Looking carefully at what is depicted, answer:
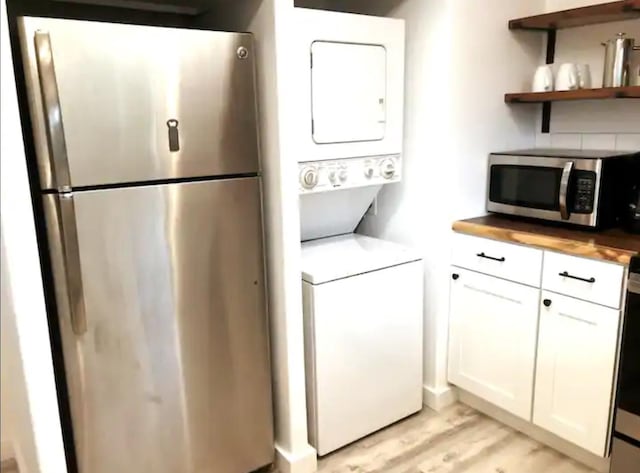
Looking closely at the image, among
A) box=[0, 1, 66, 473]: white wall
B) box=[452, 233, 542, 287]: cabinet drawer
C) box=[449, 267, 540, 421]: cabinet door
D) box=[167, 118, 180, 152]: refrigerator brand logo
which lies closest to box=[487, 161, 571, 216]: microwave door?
box=[452, 233, 542, 287]: cabinet drawer

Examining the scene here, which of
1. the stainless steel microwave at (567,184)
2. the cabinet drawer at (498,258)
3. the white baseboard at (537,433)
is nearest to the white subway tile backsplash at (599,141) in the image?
the stainless steel microwave at (567,184)

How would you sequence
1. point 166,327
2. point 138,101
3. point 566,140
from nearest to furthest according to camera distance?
point 138,101, point 166,327, point 566,140

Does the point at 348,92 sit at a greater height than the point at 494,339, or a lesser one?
greater

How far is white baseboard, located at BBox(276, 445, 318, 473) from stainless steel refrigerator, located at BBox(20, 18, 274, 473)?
0.76 ft

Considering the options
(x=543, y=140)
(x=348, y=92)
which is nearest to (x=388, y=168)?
(x=348, y=92)

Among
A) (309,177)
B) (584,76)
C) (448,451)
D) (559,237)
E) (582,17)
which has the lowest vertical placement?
(448,451)

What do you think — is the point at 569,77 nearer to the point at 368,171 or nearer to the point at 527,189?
the point at 527,189

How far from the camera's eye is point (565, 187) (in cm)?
216

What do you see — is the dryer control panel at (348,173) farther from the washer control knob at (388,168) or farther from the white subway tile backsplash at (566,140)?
the white subway tile backsplash at (566,140)

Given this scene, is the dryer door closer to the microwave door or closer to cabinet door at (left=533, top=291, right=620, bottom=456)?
the microwave door

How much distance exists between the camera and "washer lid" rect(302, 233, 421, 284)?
210 centimetres

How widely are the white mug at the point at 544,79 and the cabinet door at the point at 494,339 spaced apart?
92 centimetres

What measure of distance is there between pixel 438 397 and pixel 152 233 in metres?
1.62

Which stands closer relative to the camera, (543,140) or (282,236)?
(282,236)
